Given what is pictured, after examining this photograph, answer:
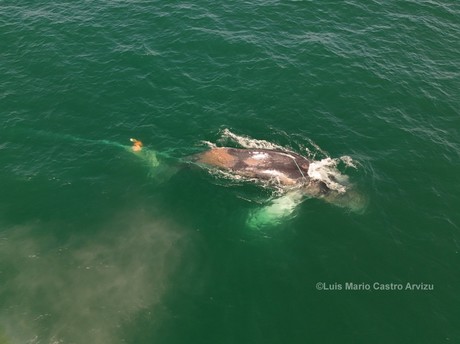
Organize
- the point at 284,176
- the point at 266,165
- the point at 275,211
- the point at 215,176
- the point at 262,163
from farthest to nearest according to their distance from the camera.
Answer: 1. the point at 215,176
2. the point at 262,163
3. the point at 266,165
4. the point at 284,176
5. the point at 275,211

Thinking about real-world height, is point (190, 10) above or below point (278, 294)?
above

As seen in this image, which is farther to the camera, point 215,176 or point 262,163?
point 215,176

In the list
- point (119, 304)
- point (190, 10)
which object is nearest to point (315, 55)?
point (190, 10)

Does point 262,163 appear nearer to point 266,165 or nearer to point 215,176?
point 266,165

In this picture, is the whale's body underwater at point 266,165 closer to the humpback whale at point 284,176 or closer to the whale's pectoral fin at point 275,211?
the humpback whale at point 284,176

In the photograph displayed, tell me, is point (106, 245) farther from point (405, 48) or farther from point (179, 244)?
point (405, 48)

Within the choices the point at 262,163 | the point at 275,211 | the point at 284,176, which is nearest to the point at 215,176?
the point at 262,163
